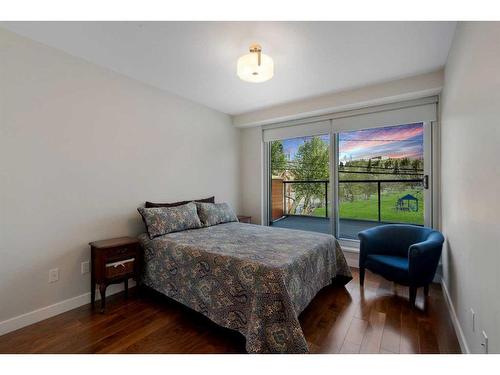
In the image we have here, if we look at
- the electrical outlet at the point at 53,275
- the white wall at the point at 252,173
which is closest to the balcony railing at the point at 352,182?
the white wall at the point at 252,173

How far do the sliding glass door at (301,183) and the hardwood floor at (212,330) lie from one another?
5.36 feet

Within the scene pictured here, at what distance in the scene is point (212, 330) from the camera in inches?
77.8

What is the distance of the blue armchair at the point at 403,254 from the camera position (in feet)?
7.36

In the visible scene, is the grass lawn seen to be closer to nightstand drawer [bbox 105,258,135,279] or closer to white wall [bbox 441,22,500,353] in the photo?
white wall [bbox 441,22,500,353]

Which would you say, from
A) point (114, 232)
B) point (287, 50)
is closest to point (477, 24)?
point (287, 50)

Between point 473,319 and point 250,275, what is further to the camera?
point 250,275

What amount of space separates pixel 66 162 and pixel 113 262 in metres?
1.08

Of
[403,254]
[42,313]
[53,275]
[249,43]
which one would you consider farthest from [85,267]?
[403,254]

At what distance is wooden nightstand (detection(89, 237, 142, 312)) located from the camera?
226 centimetres

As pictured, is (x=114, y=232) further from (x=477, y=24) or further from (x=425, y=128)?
(x=425, y=128)

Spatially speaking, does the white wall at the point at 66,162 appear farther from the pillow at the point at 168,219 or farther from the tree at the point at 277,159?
the tree at the point at 277,159

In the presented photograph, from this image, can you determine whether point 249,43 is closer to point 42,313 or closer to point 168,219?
point 168,219

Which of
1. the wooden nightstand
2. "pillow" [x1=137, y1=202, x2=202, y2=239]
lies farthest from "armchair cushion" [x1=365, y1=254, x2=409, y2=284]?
the wooden nightstand

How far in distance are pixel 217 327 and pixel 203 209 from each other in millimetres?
1618
